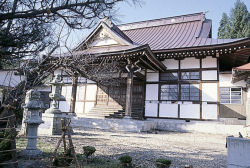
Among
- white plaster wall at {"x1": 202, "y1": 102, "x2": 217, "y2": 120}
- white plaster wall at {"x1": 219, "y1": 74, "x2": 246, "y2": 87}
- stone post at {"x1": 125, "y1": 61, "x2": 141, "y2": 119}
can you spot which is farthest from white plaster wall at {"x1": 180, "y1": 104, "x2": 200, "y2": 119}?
stone post at {"x1": 125, "y1": 61, "x2": 141, "y2": 119}

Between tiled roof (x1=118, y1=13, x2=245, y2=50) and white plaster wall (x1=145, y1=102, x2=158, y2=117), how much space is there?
3761mm

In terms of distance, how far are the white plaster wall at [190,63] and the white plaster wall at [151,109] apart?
308 centimetres

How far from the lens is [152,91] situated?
1273 cm

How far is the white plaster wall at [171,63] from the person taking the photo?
12.4 metres

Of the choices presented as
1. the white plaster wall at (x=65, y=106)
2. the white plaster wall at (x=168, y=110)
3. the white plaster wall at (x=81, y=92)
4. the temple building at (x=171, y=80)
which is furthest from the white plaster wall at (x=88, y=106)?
the white plaster wall at (x=168, y=110)

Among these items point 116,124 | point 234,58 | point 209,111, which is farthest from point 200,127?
point 234,58

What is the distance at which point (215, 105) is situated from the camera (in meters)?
11.0

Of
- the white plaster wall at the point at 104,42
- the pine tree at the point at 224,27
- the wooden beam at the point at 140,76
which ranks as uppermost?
the pine tree at the point at 224,27

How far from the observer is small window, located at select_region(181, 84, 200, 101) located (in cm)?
1156

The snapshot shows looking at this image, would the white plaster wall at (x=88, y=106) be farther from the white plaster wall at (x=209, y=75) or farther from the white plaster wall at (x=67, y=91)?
the white plaster wall at (x=209, y=75)

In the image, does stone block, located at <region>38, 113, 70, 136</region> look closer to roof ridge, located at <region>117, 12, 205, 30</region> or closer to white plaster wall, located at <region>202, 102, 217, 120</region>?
white plaster wall, located at <region>202, 102, 217, 120</region>

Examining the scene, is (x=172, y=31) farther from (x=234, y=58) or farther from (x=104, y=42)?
(x=104, y=42)

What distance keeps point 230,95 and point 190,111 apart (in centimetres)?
239

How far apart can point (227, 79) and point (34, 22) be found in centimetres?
1060
